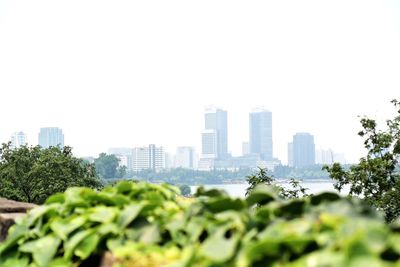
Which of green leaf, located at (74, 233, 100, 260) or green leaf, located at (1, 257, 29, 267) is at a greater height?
green leaf, located at (74, 233, 100, 260)

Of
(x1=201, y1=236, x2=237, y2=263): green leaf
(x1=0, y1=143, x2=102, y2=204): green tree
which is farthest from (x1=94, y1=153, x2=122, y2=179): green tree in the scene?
(x1=201, y1=236, x2=237, y2=263): green leaf

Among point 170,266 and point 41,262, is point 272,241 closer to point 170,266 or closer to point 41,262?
point 170,266

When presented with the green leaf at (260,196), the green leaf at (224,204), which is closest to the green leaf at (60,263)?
the green leaf at (224,204)

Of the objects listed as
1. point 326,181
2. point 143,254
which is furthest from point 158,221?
point 326,181

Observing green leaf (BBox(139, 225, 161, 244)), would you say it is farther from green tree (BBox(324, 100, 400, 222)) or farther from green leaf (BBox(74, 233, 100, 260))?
green tree (BBox(324, 100, 400, 222))

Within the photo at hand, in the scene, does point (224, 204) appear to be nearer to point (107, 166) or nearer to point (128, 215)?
point (128, 215)

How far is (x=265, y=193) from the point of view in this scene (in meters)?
3.05

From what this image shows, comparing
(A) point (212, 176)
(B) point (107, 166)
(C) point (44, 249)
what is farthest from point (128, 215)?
(A) point (212, 176)

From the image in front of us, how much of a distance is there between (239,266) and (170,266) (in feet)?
1.08

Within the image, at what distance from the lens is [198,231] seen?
2.88 metres

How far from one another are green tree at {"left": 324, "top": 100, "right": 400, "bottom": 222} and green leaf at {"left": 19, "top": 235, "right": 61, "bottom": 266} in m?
23.4

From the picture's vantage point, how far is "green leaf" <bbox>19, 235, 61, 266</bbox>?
11.2 ft

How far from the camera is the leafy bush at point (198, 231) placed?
2.33 m

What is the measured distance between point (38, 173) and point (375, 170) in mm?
18286
